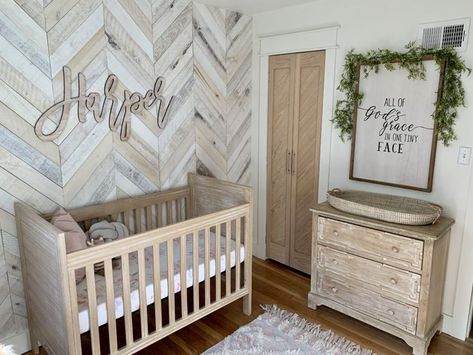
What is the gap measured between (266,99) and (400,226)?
5.45 feet

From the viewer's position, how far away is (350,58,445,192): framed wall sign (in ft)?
7.67

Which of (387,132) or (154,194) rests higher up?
(387,132)

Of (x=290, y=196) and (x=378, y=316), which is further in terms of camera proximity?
(x=290, y=196)

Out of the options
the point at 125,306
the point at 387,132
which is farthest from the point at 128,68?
the point at 387,132

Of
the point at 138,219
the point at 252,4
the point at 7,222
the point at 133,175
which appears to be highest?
the point at 252,4

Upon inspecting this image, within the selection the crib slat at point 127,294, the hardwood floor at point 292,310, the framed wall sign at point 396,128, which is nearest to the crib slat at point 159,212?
the hardwood floor at point 292,310

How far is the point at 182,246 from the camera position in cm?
209

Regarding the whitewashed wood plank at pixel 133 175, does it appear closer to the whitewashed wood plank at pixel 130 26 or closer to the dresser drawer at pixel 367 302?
the whitewashed wood plank at pixel 130 26

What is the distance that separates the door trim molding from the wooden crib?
80 centimetres

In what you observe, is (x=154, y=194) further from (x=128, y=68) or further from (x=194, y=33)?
(x=194, y=33)

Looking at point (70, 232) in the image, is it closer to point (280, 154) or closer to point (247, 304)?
point (247, 304)

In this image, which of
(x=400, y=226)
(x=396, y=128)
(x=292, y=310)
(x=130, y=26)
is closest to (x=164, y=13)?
(x=130, y=26)

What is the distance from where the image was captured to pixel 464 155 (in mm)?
2232

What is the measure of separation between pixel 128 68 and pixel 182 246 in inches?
50.8
